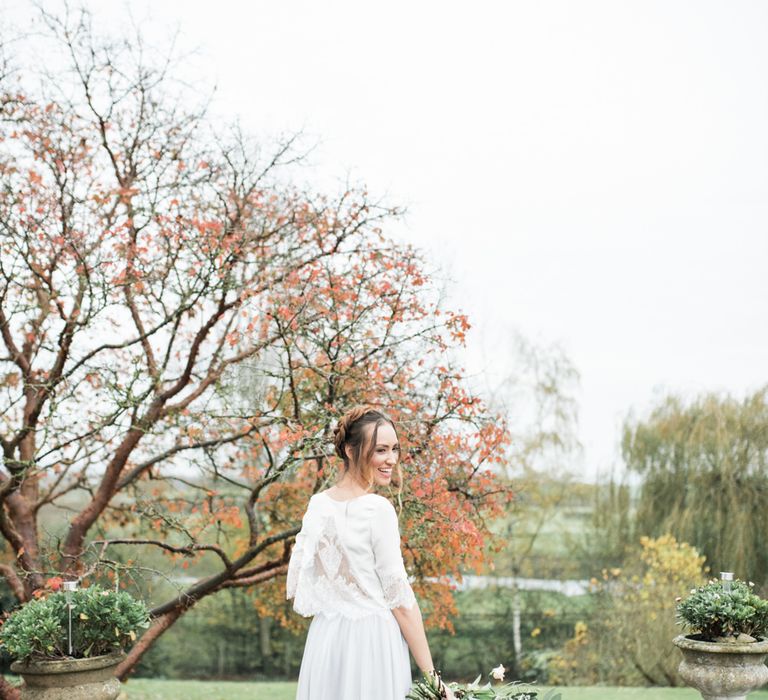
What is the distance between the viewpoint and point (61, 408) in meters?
7.73

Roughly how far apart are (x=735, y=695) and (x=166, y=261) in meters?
5.38

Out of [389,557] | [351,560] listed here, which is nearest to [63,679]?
A: [351,560]

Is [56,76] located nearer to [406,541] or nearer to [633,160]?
[406,541]

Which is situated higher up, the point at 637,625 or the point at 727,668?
the point at 727,668

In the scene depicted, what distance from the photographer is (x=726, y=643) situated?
5.41 metres

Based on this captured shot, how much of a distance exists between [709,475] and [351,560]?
13221mm

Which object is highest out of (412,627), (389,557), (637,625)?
(389,557)

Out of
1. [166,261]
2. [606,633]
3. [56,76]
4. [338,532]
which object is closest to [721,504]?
[606,633]

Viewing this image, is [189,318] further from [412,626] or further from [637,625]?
[637,625]

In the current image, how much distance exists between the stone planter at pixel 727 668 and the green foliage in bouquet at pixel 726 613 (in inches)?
4.4

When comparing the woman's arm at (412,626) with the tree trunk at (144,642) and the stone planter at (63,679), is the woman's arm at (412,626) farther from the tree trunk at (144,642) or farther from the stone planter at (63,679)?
the tree trunk at (144,642)

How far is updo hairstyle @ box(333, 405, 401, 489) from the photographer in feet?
9.43

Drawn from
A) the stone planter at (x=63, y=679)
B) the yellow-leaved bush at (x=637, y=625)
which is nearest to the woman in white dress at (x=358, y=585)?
the stone planter at (x=63, y=679)

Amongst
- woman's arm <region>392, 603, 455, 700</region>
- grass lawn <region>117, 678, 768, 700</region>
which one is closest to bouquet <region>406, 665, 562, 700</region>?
woman's arm <region>392, 603, 455, 700</region>
